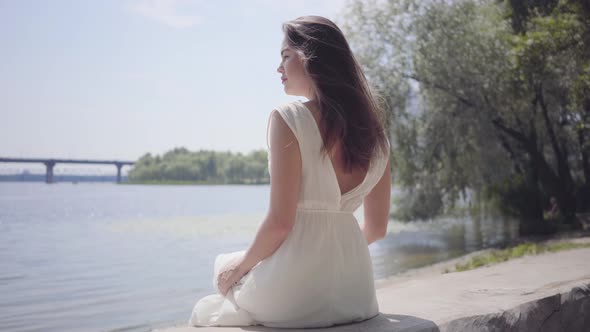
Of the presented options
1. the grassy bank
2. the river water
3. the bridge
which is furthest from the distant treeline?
the grassy bank

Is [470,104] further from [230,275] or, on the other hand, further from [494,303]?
[230,275]

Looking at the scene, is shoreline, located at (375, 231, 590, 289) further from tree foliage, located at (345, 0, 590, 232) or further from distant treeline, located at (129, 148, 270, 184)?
distant treeline, located at (129, 148, 270, 184)

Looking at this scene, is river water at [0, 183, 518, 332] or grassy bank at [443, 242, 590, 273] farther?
river water at [0, 183, 518, 332]

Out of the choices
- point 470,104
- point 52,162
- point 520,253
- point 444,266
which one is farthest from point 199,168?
point 520,253

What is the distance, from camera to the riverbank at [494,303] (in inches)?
77.9

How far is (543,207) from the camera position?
1377cm

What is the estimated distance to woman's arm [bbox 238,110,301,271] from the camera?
1.68 m

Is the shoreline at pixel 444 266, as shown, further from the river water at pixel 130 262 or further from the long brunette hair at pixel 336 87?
the long brunette hair at pixel 336 87

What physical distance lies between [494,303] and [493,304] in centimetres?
3

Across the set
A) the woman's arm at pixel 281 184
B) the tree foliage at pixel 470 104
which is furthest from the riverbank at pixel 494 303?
the tree foliage at pixel 470 104

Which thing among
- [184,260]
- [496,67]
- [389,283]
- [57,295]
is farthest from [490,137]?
[57,295]

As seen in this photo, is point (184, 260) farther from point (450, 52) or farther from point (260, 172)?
point (260, 172)

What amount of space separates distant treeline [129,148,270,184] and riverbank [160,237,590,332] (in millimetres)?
73412

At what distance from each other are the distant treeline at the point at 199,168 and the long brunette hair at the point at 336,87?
2938 inches
